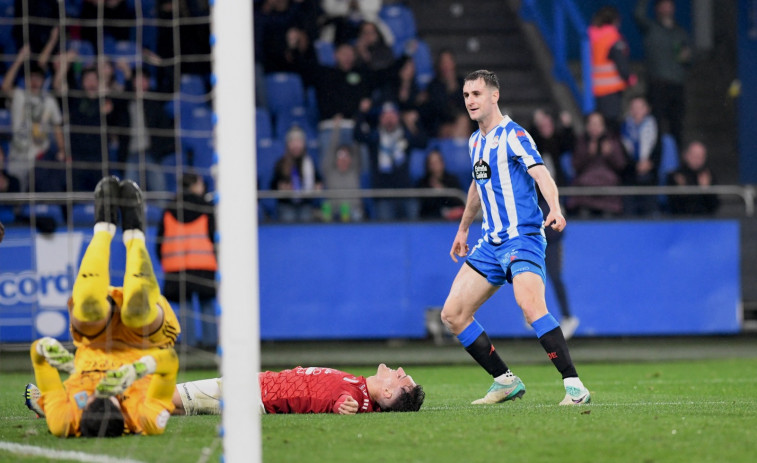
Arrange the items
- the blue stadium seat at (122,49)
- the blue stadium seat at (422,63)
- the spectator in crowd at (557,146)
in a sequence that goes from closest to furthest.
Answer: the spectator in crowd at (557,146) < the blue stadium seat at (122,49) < the blue stadium seat at (422,63)

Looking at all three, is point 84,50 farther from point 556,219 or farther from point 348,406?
point 556,219

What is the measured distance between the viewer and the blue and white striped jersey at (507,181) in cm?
720

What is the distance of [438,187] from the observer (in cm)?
1402

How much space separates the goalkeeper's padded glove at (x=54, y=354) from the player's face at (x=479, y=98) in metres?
2.99

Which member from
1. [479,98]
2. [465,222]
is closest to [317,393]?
[465,222]

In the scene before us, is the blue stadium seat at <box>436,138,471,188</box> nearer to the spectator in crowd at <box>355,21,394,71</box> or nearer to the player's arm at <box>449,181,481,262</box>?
the spectator in crowd at <box>355,21,394,71</box>

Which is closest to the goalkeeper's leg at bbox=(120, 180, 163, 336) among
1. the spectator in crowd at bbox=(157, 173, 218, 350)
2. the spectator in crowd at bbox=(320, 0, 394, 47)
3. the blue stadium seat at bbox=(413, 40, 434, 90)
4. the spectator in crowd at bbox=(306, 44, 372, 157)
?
the spectator in crowd at bbox=(157, 173, 218, 350)

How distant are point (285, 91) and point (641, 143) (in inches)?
197

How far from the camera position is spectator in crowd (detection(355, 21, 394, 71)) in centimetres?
1561

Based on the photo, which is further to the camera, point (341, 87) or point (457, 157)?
point (341, 87)

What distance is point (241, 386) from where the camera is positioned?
4.59 meters

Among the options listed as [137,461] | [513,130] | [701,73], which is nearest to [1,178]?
[513,130]

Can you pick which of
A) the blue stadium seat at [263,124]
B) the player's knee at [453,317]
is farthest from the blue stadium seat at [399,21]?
the player's knee at [453,317]

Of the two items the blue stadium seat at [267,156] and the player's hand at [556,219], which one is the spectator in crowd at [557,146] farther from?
the player's hand at [556,219]
